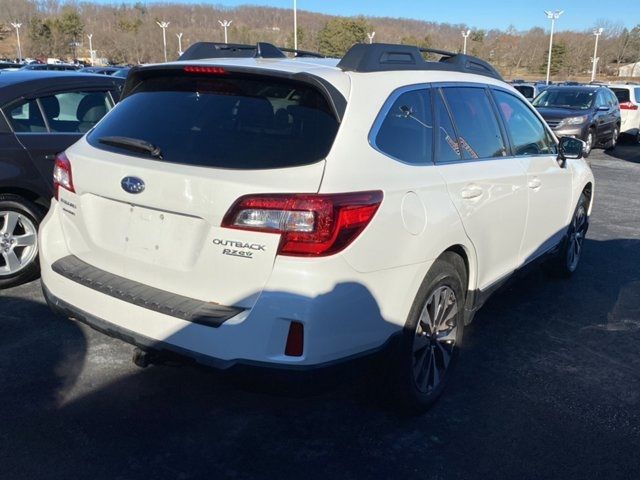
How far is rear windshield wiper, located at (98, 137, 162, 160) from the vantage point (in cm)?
279

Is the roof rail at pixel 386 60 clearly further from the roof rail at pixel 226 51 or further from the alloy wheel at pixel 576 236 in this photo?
the alloy wheel at pixel 576 236

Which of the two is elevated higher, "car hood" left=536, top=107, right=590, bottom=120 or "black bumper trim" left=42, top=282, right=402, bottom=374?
"car hood" left=536, top=107, right=590, bottom=120

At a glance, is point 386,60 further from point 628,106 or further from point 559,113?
point 628,106

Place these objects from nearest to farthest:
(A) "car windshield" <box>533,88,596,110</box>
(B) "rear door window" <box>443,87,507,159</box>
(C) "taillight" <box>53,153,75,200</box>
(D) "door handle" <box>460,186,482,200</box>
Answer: (C) "taillight" <box>53,153,75,200</box> → (D) "door handle" <box>460,186,482,200</box> → (B) "rear door window" <box>443,87,507,159</box> → (A) "car windshield" <box>533,88,596,110</box>

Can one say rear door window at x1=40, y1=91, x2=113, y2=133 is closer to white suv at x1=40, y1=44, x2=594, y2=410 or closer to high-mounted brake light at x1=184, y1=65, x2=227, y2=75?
white suv at x1=40, y1=44, x2=594, y2=410

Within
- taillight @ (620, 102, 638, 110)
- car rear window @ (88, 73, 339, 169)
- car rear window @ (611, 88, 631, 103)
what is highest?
car rear window @ (88, 73, 339, 169)

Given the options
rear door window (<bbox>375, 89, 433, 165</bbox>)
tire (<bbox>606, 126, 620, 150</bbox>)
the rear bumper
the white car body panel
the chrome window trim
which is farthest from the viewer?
the white car body panel

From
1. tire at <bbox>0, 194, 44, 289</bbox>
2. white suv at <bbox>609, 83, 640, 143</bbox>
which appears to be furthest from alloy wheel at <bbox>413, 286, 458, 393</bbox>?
white suv at <bbox>609, 83, 640, 143</bbox>

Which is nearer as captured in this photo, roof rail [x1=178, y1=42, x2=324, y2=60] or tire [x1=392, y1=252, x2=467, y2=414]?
tire [x1=392, y1=252, x2=467, y2=414]

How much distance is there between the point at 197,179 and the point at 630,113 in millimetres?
19811

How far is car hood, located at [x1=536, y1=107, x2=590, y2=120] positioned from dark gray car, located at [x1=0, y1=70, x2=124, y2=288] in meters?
12.1

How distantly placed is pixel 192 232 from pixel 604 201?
8800 mm

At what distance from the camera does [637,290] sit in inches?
212

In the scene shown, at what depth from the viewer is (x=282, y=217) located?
2432mm
